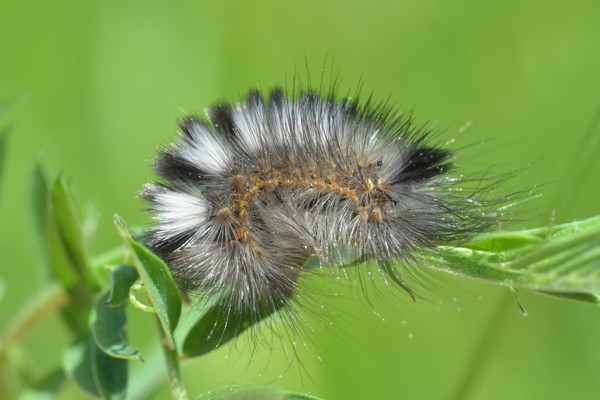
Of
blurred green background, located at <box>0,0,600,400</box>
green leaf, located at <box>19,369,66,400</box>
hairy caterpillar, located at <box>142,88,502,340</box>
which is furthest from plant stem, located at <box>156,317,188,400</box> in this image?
blurred green background, located at <box>0,0,600,400</box>

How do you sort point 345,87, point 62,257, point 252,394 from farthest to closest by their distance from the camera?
point 345,87 < point 62,257 < point 252,394

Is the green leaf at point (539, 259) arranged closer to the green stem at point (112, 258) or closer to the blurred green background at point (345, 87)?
the green stem at point (112, 258)

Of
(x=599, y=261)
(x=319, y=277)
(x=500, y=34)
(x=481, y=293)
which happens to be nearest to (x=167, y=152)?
(x=319, y=277)

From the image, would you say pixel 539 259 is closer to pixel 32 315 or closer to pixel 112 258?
pixel 112 258

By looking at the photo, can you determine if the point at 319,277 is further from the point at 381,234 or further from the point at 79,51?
the point at 79,51

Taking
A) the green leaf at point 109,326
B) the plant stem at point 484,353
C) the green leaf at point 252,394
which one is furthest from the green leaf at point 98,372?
the plant stem at point 484,353

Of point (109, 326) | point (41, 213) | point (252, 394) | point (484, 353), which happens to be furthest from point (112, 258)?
point (484, 353)

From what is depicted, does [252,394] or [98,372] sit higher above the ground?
[252,394]
